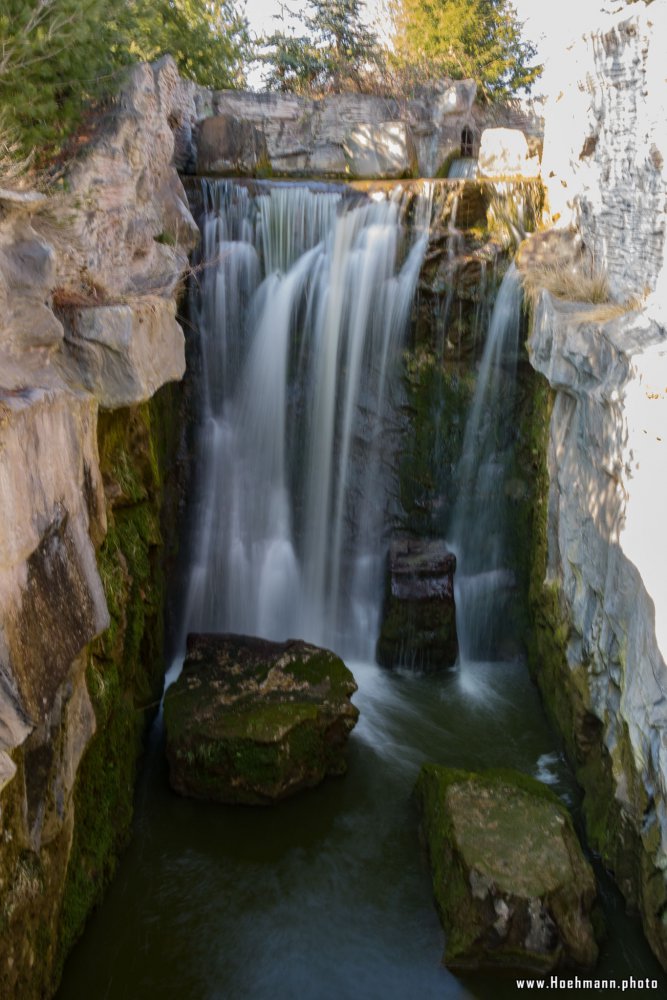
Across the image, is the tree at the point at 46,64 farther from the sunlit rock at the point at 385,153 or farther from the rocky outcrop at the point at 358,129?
the sunlit rock at the point at 385,153

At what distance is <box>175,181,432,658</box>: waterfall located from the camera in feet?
30.0

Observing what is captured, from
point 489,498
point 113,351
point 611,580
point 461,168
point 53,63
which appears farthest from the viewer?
point 461,168

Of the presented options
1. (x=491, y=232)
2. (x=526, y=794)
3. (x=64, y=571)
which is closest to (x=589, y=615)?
(x=526, y=794)

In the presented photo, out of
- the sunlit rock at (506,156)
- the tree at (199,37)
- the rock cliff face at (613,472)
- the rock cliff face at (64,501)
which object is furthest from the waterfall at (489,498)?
the tree at (199,37)

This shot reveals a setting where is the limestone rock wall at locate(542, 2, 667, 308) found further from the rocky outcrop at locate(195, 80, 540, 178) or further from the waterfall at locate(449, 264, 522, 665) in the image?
the rocky outcrop at locate(195, 80, 540, 178)

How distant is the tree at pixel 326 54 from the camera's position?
16.0 m

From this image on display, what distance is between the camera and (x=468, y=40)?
18453 millimetres

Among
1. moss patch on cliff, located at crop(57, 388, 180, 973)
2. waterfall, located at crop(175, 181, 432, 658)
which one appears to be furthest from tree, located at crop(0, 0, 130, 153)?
waterfall, located at crop(175, 181, 432, 658)

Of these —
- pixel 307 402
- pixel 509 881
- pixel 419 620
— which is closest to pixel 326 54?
pixel 307 402

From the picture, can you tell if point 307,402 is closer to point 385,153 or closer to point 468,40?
point 385,153

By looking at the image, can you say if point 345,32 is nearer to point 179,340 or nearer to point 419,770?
point 179,340

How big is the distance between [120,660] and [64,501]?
6.67 ft

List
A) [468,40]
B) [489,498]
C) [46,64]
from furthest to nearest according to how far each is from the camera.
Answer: [468,40], [489,498], [46,64]

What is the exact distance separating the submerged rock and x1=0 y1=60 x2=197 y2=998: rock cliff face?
257 cm
